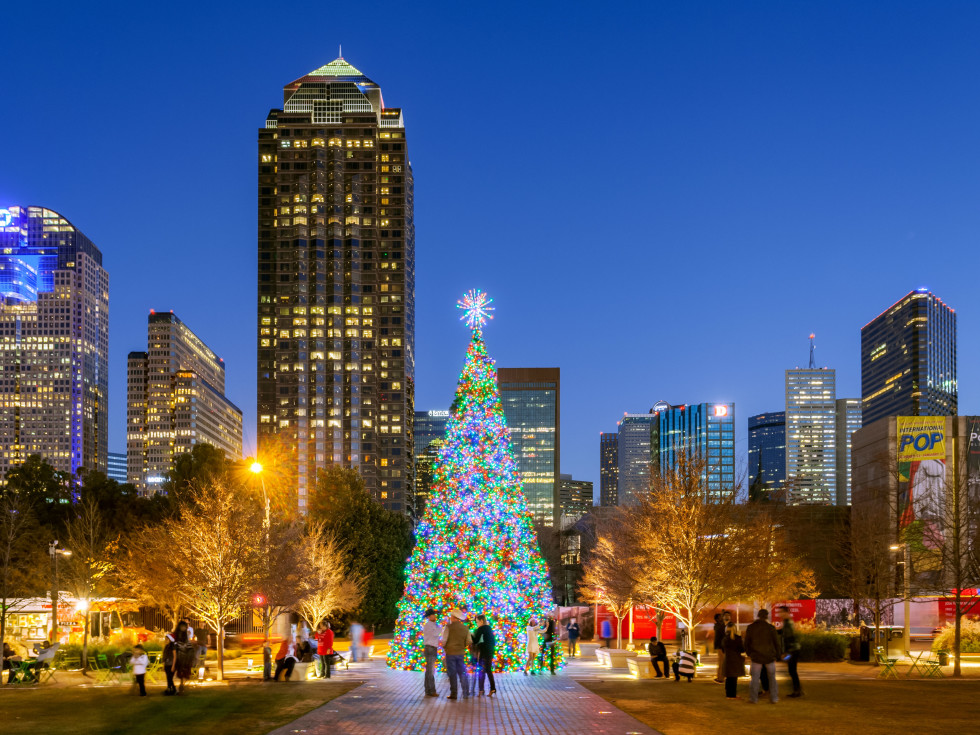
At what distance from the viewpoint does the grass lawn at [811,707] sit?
1541 centimetres

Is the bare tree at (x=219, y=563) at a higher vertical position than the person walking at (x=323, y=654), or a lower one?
higher

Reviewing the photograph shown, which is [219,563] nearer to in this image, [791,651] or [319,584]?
[319,584]

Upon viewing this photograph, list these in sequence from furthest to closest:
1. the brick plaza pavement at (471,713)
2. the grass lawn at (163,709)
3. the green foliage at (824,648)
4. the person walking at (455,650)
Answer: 1. the green foliage at (824,648)
2. the person walking at (455,650)
3. the grass lawn at (163,709)
4. the brick plaza pavement at (471,713)

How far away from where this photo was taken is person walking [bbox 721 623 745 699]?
20.2 meters

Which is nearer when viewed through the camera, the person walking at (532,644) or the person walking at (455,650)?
the person walking at (455,650)

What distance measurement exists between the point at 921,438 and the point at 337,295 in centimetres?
10655

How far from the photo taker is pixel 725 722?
1605 centimetres

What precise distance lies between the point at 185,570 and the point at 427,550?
6.28 m

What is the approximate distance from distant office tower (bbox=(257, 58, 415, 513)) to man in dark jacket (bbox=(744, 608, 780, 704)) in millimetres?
140744

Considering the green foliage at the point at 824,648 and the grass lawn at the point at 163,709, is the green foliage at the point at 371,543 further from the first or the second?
the grass lawn at the point at 163,709

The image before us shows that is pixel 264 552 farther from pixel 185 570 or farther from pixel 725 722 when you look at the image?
pixel 725 722

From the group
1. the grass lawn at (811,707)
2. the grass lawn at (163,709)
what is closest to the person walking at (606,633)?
the grass lawn at (811,707)

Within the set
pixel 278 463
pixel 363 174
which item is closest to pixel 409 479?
pixel 363 174

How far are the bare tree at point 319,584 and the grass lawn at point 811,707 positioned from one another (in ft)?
48.0
